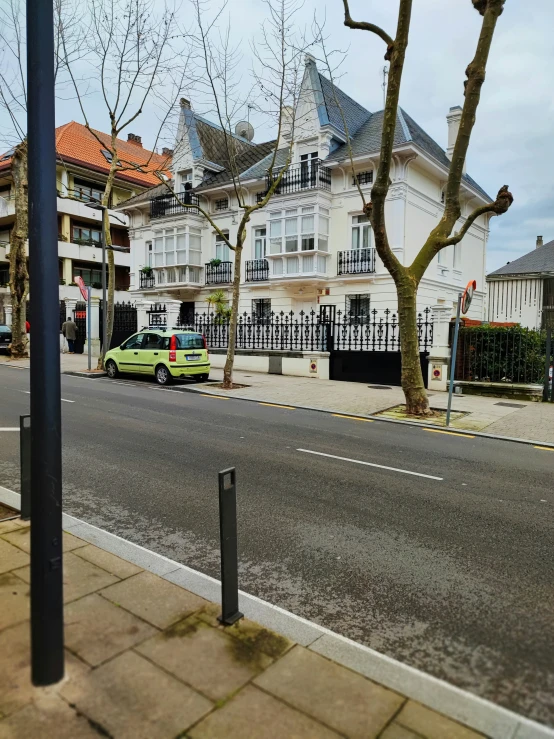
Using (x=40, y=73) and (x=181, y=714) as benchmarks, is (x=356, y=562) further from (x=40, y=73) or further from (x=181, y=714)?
(x=40, y=73)

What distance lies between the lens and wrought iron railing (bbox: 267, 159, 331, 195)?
24500 millimetres

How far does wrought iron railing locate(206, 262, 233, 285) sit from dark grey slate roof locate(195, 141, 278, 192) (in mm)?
4245

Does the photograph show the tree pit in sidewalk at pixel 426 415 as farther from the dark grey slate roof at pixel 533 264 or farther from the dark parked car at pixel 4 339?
the dark parked car at pixel 4 339

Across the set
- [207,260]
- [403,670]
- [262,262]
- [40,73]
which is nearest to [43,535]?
[403,670]

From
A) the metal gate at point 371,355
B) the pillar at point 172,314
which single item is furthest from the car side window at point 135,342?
the metal gate at point 371,355

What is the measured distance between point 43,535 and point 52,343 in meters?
0.89

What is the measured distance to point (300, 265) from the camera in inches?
999

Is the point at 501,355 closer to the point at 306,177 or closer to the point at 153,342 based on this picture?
the point at 153,342

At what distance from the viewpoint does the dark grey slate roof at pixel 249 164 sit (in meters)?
27.8

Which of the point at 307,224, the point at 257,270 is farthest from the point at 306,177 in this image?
the point at 257,270

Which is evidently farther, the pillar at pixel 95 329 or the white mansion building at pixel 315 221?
the pillar at pixel 95 329

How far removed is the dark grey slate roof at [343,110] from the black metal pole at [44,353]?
2454 cm

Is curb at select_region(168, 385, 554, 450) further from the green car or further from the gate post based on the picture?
the gate post

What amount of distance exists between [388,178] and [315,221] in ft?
47.2
